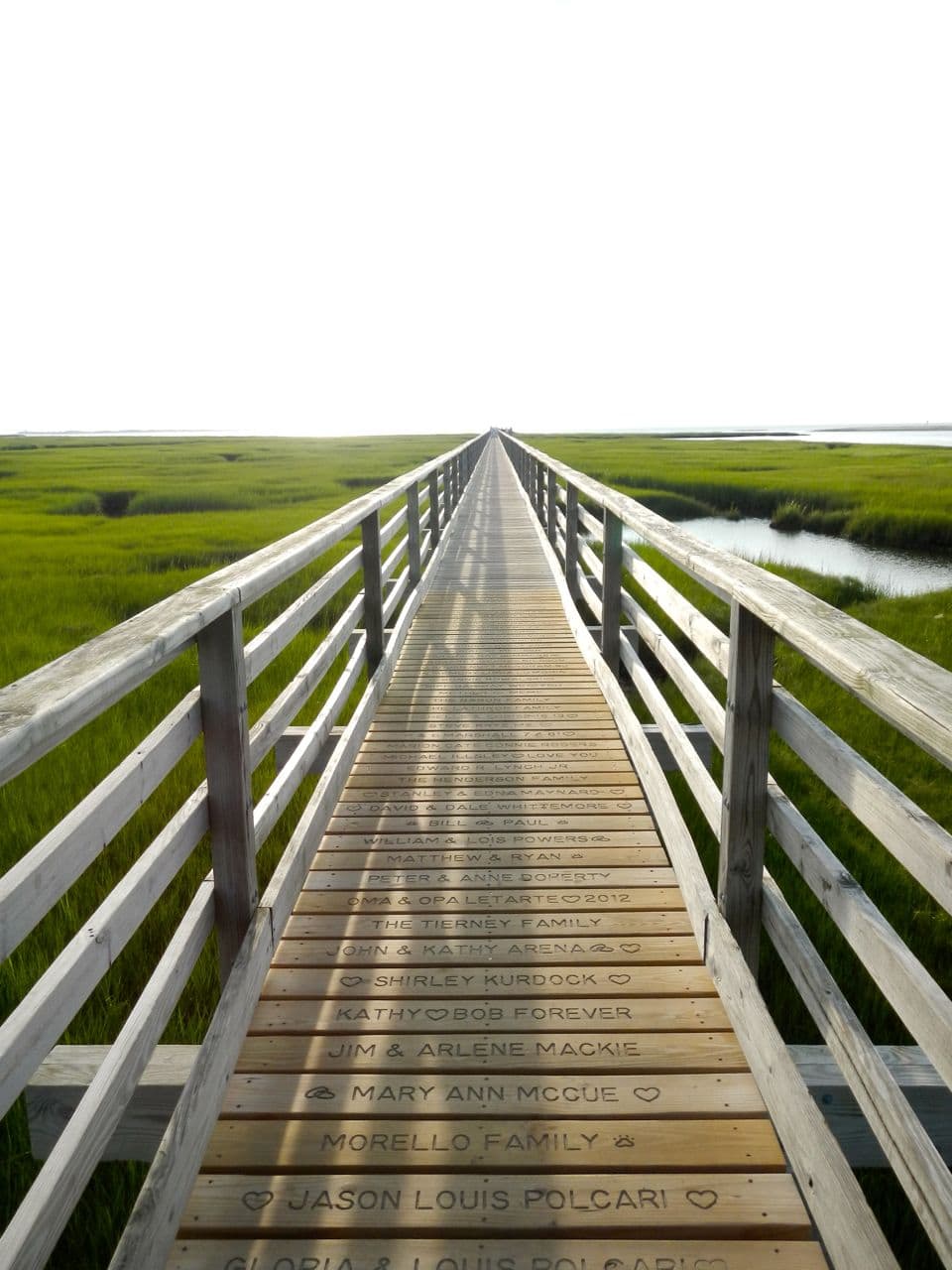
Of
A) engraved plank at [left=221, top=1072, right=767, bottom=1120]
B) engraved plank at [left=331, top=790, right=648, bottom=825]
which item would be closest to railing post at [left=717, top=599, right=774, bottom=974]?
engraved plank at [left=221, top=1072, right=767, bottom=1120]

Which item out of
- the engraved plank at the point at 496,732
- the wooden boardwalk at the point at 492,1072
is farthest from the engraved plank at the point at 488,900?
the engraved plank at the point at 496,732

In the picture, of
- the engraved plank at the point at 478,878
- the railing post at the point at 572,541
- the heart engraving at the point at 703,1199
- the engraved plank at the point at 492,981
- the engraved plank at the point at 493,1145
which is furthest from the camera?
the railing post at the point at 572,541

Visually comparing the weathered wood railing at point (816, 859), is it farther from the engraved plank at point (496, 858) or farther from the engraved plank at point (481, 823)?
the engraved plank at point (481, 823)

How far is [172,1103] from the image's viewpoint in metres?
2.18

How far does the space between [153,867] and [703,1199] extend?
126 centimetres

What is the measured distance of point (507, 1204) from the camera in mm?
1776

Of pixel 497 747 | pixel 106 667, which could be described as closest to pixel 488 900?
pixel 497 747

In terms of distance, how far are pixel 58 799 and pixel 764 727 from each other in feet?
12.3

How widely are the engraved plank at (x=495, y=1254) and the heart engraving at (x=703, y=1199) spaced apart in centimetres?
7

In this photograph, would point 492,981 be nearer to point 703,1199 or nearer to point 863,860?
point 703,1199

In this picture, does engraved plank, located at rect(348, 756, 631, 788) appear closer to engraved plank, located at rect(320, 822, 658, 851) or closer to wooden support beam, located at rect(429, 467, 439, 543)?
engraved plank, located at rect(320, 822, 658, 851)

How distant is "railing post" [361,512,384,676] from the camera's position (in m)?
4.99

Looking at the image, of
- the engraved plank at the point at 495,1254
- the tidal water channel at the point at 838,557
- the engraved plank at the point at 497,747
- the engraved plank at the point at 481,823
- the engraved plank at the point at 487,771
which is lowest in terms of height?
the tidal water channel at the point at 838,557

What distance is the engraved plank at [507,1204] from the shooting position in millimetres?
1728
